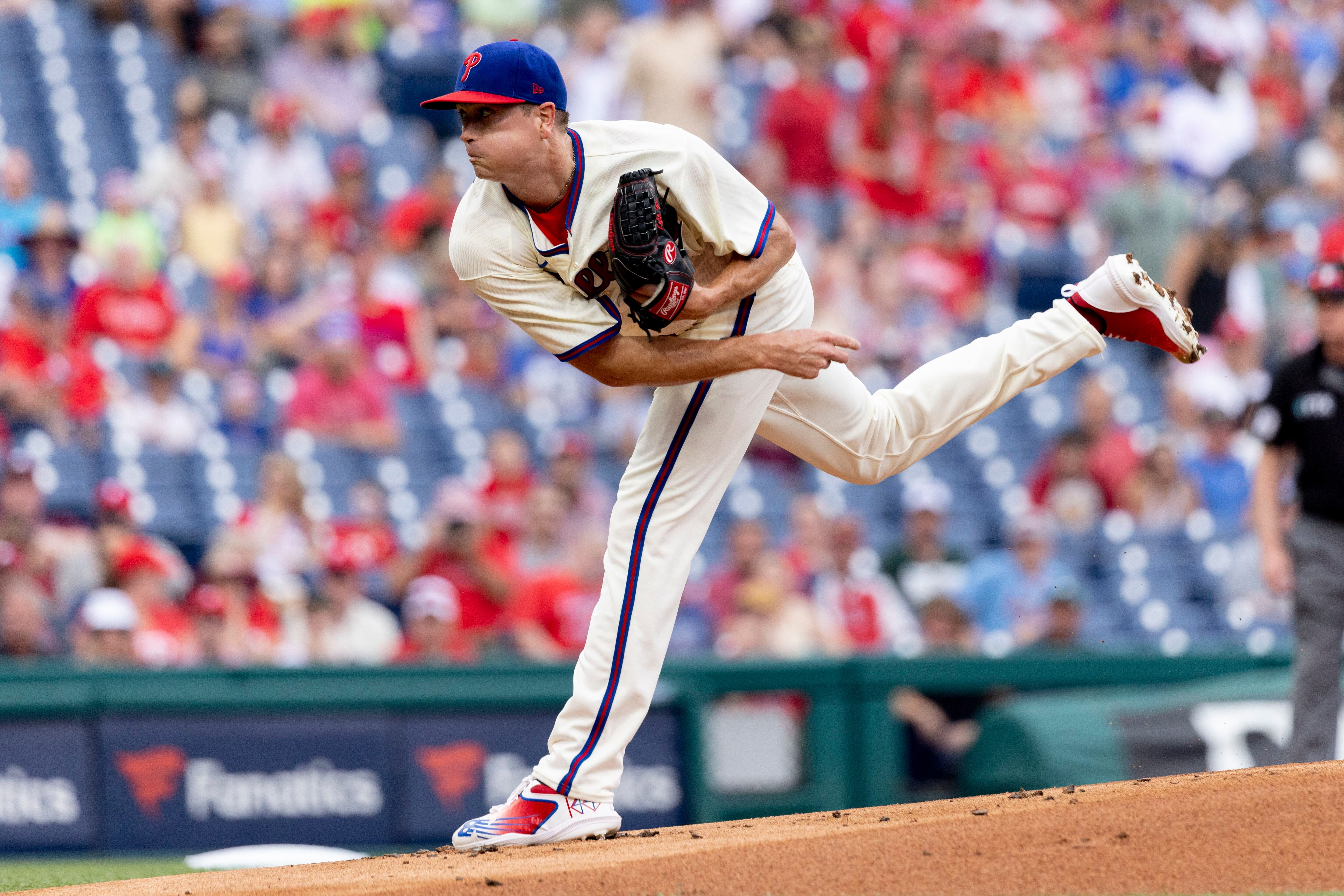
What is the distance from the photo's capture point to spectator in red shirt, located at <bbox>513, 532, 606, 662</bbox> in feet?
25.0

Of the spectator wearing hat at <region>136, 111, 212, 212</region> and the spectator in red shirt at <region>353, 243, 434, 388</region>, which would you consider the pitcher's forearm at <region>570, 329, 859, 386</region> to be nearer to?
the spectator in red shirt at <region>353, 243, 434, 388</region>

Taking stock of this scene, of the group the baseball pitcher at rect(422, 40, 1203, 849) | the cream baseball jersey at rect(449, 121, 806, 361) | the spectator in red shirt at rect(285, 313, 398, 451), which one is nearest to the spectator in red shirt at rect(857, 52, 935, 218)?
the spectator in red shirt at rect(285, 313, 398, 451)

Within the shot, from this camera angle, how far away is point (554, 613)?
7.74 metres

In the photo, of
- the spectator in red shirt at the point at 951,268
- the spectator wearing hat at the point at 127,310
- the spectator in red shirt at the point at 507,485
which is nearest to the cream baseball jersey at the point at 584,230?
the spectator in red shirt at the point at 507,485

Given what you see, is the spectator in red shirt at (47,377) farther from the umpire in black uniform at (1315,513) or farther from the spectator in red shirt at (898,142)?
the umpire in black uniform at (1315,513)

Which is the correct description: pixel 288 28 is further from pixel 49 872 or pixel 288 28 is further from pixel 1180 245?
pixel 49 872

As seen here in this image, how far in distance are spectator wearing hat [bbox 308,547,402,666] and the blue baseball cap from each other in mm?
4257

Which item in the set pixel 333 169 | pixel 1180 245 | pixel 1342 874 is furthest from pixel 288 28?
pixel 1342 874

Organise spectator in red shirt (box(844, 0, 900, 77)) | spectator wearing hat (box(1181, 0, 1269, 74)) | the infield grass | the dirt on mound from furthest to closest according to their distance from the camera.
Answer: spectator wearing hat (box(1181, 0, 1269, 74))
spectator in red shirt (box(844, 0, 900, 77))
the infield grass
the dirt on mound

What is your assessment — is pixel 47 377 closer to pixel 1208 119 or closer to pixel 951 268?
pixel 951 268

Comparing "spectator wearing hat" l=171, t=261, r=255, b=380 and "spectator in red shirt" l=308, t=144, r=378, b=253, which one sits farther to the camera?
"spectator in red shirt" l=308, t=144, r=378, b=253

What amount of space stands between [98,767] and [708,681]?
2.51 m

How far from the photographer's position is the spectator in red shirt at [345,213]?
10.3 metres

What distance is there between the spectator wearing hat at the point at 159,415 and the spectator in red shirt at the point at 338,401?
568 mm
